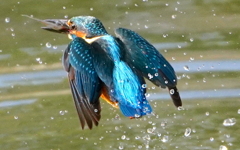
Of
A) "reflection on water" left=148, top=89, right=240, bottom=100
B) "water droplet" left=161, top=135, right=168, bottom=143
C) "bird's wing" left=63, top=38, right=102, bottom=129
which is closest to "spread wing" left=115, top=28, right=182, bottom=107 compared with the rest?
"bird's wing" left=63, top=38, right=102, bottom=129

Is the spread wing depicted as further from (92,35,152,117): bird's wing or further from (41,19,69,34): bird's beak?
(41,19,69,34): bird's beak

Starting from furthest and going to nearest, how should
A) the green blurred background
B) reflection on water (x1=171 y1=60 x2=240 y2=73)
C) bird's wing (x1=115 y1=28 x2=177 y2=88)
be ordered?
reflection on water (x1=171 y1=60 x2=240 y2=73) → the green blurred background → bird's wing (x1=115 y1=28 x2=177 y2=88)

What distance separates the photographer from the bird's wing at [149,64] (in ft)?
14.1

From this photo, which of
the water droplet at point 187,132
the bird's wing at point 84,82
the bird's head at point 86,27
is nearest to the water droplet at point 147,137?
the water droplet at point 187,132

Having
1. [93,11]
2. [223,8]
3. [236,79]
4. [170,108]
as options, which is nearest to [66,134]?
[170,108]

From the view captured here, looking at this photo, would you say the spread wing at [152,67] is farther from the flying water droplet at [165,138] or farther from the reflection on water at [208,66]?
the reflection on water at [208,66]

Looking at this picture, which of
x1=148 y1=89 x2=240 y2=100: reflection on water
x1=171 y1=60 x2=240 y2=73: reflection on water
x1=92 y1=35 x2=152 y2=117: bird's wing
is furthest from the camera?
x1=171 y1=60 x2=240 y2=73: reflection on water

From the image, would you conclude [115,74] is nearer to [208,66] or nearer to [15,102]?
[15,102]

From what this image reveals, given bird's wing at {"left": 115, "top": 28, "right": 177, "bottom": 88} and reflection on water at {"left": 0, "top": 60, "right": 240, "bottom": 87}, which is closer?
bird's wing at {"left": 115, "top": 28, "right": 177, "bottom": 88}

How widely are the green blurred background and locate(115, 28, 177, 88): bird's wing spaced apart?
1.50 ft

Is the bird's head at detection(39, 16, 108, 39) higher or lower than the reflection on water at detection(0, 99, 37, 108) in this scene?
higher

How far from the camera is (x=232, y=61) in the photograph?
576cm

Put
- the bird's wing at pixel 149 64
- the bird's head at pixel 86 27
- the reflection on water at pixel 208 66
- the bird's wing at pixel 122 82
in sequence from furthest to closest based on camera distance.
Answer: the reflection on water at pixel 208 66, the bird's head at pixel 86 27, the bird's wing at pixel 149 64, the bird's wing at pixel 122 82

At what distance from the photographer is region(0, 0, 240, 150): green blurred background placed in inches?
188
